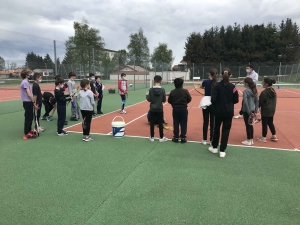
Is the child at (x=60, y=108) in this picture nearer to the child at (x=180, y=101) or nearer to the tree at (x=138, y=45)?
the child at (x=180, y=101)

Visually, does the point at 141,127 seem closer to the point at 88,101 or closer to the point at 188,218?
the point at 88,101

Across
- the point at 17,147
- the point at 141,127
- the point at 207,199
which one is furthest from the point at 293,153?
the point at 17,147

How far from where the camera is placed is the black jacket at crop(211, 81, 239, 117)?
16.9 feet

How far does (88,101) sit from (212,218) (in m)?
4.58

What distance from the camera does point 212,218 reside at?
315 centimetres

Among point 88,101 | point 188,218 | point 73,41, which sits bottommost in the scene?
point 188,218

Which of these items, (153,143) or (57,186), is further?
(153,143)

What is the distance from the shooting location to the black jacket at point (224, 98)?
5148mm

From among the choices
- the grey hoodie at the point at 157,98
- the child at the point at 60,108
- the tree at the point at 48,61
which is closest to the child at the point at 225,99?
the grey hoodie at the point at 157,98

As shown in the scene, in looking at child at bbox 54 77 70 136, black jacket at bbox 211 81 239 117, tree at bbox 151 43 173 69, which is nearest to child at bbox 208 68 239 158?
black jacket at bbox 211 81 239 117

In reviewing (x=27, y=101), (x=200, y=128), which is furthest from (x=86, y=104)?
(x=200, y=128)

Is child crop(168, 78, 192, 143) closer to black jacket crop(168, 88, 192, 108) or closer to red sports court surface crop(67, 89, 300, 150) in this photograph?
black jacket crop(168, 88, 192, 108)

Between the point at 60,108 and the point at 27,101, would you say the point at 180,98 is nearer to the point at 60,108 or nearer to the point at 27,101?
the point at 60,108

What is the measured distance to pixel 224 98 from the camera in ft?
16.9
